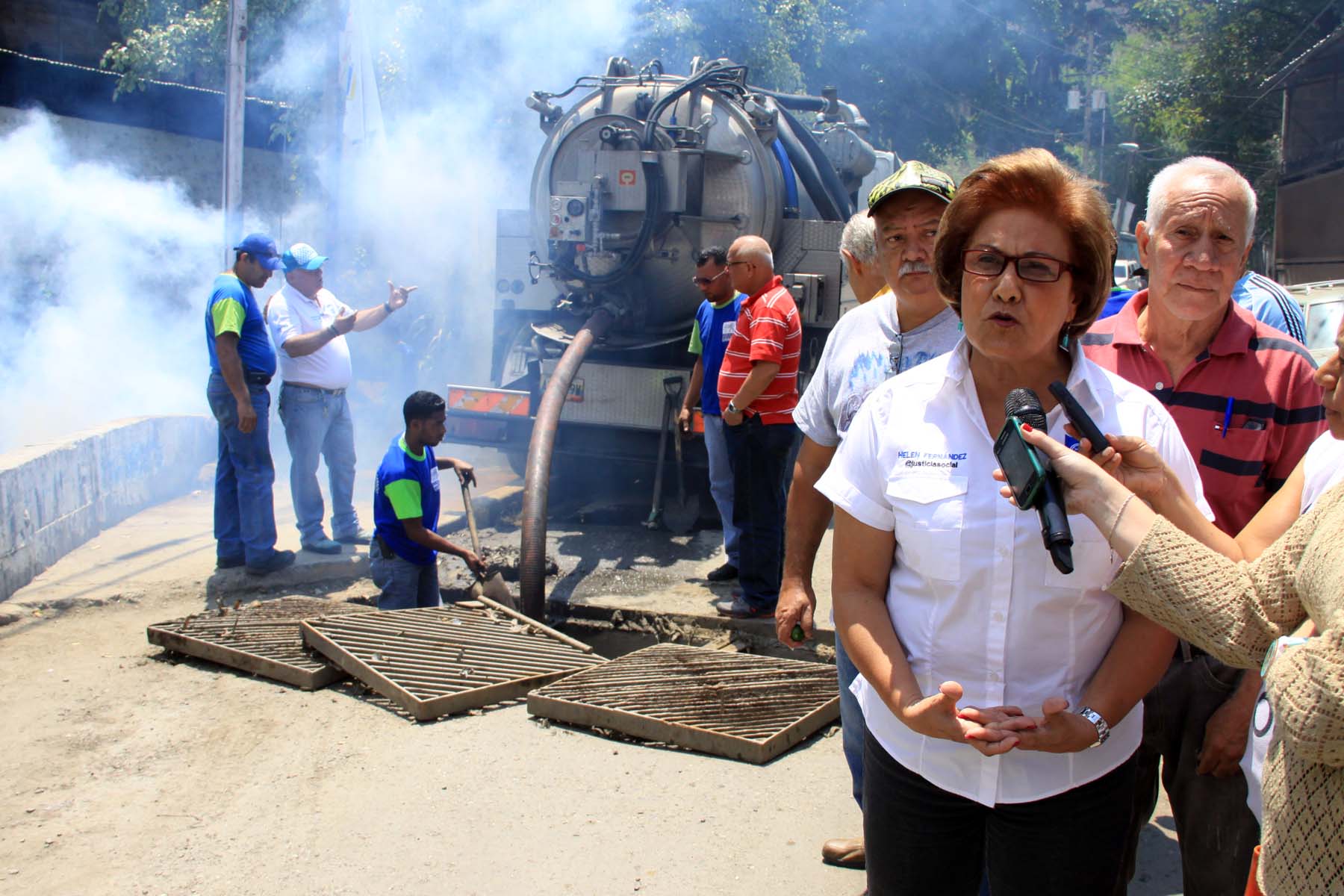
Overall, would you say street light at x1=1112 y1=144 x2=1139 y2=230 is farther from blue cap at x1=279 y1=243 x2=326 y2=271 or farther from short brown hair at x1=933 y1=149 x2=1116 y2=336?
short brown hair at x1=933 y1=149 x2=1116 y2=336

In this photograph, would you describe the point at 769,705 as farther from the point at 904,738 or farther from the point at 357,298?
the point at 357,298

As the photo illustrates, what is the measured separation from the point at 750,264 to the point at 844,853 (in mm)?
3294

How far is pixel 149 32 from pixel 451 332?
612 cm

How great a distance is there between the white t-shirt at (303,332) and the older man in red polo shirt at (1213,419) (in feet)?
16.8

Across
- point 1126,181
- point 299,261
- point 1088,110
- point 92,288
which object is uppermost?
point 1088,110

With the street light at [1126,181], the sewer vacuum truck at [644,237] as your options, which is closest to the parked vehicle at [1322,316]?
the sewer vacuum truck at [644,237]

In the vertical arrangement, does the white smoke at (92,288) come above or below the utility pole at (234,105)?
below

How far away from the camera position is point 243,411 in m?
6.02

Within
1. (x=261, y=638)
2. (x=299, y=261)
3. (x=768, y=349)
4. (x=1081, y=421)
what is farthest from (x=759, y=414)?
(x=1081, y=421)

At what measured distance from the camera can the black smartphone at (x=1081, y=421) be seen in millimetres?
1759

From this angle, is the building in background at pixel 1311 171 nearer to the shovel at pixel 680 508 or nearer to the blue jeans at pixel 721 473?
the shovel at pixel 680 508

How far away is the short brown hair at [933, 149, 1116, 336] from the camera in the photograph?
76.4 inches

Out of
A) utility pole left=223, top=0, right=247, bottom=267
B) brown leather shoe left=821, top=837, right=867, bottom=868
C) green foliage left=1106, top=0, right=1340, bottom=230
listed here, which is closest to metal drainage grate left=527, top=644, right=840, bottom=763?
brown leather shoe left=821, top=837, right=867, bottom=868

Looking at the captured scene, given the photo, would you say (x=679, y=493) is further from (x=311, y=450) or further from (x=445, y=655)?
(x=445, y=655)
